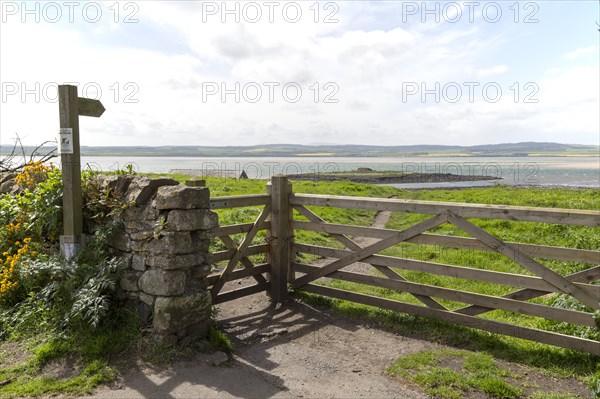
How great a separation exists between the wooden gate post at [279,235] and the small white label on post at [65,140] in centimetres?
329

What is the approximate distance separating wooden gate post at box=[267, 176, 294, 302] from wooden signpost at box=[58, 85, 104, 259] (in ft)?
10.4

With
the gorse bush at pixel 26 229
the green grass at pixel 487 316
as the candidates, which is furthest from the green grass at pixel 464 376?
the gorse bush at pixel 26 229

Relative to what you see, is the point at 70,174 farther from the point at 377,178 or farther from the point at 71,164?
the point at 377,178

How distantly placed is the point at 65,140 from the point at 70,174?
491 mm

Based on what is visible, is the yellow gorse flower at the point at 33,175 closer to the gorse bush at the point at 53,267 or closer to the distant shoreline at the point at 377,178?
the gorse bush at the point at 53,267

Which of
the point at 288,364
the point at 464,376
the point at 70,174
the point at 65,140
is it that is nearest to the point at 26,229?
the point at 70,174

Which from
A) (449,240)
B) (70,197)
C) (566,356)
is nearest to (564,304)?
(566,356)

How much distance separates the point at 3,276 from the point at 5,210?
1.41 metres

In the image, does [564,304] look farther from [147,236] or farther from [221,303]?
[147,236]

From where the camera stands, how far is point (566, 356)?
5.48 meters

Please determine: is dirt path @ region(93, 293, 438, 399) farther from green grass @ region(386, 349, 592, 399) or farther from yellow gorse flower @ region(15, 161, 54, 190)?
yellow gorse flower @ region(15, 161, 54, 190)

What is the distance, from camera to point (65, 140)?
20.3ft

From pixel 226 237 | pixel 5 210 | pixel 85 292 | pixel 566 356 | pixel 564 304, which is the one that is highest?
pixel 5 210

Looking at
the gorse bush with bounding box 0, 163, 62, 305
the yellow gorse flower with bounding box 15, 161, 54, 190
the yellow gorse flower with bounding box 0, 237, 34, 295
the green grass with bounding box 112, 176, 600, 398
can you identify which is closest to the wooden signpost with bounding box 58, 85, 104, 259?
the gorse bush with bounding box 0, 163, 62, 305
